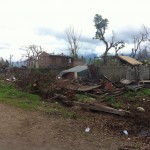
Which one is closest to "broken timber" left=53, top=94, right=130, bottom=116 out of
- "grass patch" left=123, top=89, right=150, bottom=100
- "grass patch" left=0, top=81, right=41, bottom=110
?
"grass patch" left=0, top=81, right=41, bottom=110

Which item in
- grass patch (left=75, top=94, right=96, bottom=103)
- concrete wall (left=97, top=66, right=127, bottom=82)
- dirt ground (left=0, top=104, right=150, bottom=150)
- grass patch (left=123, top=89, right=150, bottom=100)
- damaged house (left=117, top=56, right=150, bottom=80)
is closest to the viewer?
dirt ground (left=0, top=104, right=150, bottom=150)

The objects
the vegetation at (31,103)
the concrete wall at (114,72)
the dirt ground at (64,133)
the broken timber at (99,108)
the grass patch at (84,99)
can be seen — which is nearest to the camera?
the dirt ground at (64,133)

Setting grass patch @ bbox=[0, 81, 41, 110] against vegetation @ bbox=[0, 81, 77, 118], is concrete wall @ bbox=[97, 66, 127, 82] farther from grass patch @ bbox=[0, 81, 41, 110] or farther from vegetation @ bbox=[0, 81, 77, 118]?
vegetation @ bbox=[0, 81, 77, 118]

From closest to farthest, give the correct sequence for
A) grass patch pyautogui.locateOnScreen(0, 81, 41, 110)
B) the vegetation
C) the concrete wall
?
the vegetation, grass patch pyautogui.locateOnScreen(0, 81, 41, 110), the concrete wall

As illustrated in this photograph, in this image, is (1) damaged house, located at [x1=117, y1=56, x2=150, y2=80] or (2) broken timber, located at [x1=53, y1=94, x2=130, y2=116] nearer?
(2) broken timber, located at [x1=53, y1=94, x2=130, y2=116]

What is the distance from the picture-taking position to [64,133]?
772 centimetres

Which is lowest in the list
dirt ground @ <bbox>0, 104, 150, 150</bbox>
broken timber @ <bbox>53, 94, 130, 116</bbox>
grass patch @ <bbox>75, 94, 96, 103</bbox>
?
dirt ground @ <bbox>0, 104, 150, 150</bbox>

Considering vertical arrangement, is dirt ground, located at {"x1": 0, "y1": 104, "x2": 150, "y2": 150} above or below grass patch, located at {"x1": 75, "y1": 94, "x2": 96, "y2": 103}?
below

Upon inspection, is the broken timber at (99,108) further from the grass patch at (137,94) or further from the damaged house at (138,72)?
the damaged house at (138,72)

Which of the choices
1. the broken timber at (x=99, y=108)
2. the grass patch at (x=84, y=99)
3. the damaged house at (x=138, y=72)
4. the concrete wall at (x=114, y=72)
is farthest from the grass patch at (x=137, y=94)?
the concrete wall at (x=114, y=72)

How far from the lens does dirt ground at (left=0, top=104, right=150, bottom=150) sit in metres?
6.61

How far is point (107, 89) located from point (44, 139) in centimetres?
965

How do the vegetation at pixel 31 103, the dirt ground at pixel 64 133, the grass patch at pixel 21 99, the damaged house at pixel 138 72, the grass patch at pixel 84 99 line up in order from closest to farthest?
the dirt ground at pixel 64 133 → the vegetation at pixel 31 103 → the grass patch at pixel 21 99 → the grass patch at pixel 84 99 → the damaged house at pixel 138 72

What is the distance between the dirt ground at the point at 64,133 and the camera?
21.7ft
